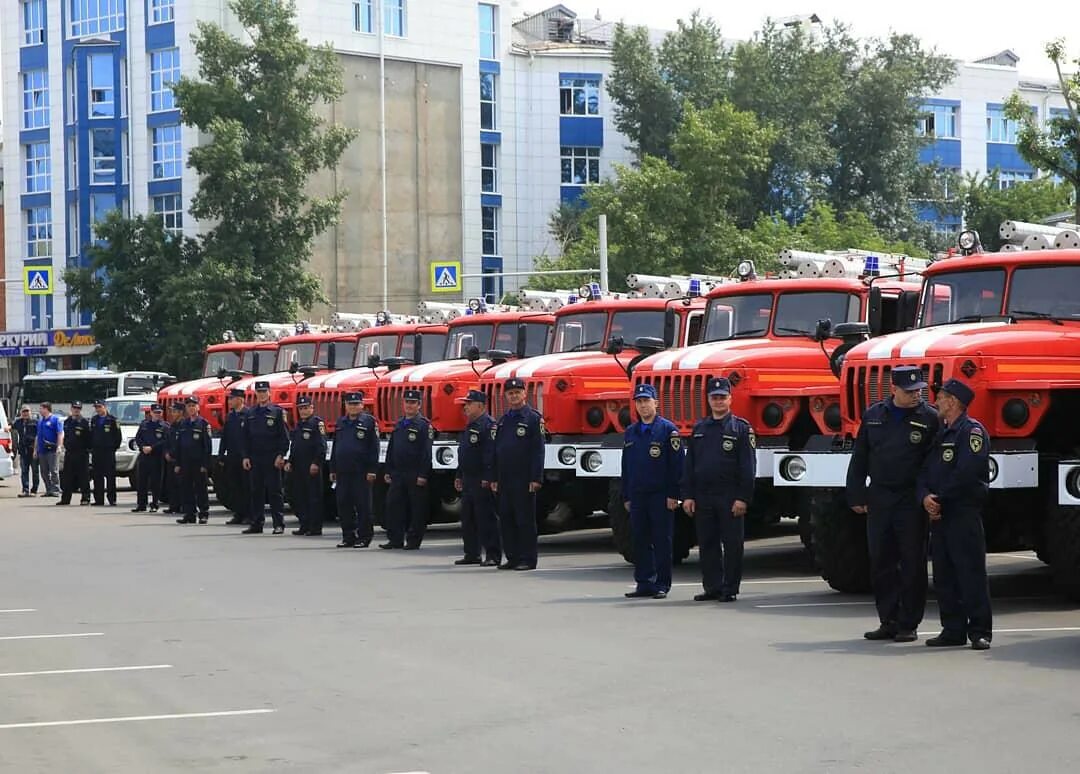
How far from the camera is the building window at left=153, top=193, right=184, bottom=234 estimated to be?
6556 centimetres

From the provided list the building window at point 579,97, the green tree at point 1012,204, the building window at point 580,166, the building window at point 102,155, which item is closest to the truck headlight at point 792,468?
the green tree at point 1012,204

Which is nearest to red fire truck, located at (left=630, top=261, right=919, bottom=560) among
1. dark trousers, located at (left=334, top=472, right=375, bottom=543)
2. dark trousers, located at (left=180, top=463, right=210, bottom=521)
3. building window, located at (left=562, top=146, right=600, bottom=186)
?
dark trousers, located at (left=334, top=472, right=375, bottom=543)

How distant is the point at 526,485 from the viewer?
17531 mm

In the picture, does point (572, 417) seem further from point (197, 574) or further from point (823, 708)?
point (823, 708)

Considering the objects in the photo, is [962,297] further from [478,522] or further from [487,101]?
[487,101]

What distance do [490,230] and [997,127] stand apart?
2623 centimetres

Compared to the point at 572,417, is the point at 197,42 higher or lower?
higher

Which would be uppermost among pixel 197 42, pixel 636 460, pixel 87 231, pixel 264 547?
pixel 197 42

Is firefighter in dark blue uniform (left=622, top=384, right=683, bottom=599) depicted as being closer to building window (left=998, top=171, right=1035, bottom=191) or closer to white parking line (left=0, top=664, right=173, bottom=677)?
white parking line (left=0, top=664, right=173, bottom=677)

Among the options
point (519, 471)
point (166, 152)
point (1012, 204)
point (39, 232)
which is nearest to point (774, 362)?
point (519, 471)

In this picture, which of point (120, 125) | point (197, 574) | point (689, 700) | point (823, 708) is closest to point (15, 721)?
point (689, 700)

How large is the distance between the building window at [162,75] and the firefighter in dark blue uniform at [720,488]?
5310cm

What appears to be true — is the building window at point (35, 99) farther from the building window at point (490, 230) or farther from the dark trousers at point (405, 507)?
the dark trousers at point (405, 507)

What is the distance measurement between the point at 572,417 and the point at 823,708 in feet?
33.4
